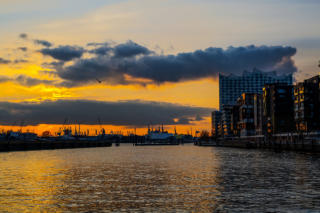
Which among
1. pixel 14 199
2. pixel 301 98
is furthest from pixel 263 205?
pixel 301 98

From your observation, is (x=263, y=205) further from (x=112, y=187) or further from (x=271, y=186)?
(x=112, y=187)

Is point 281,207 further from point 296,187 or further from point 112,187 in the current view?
point 112,187

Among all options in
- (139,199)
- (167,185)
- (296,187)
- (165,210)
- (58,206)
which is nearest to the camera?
(165,210)

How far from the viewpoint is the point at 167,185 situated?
4612cm

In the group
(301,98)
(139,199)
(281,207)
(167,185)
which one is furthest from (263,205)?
(301,98)

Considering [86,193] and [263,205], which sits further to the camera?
[86,193]

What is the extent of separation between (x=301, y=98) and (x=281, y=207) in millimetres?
171613

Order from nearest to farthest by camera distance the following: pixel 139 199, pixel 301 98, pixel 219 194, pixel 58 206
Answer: pixel 58 206 → pixel 139 199 → pixel 219 194 → pixel 301 98

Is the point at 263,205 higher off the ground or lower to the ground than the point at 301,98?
lower

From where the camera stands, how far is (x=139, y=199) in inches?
1410

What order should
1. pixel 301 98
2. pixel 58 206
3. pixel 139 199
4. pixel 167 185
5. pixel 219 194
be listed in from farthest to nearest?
1. pixel 301 98
2. pixel 167 185
3. pixel 219 194
4. pixel 139 199
5. pixel 58 206

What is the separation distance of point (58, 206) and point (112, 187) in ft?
41.5

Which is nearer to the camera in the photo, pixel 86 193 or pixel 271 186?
pixel 86 193

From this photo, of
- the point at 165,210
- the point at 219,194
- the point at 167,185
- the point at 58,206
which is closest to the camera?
the point at 165,210
